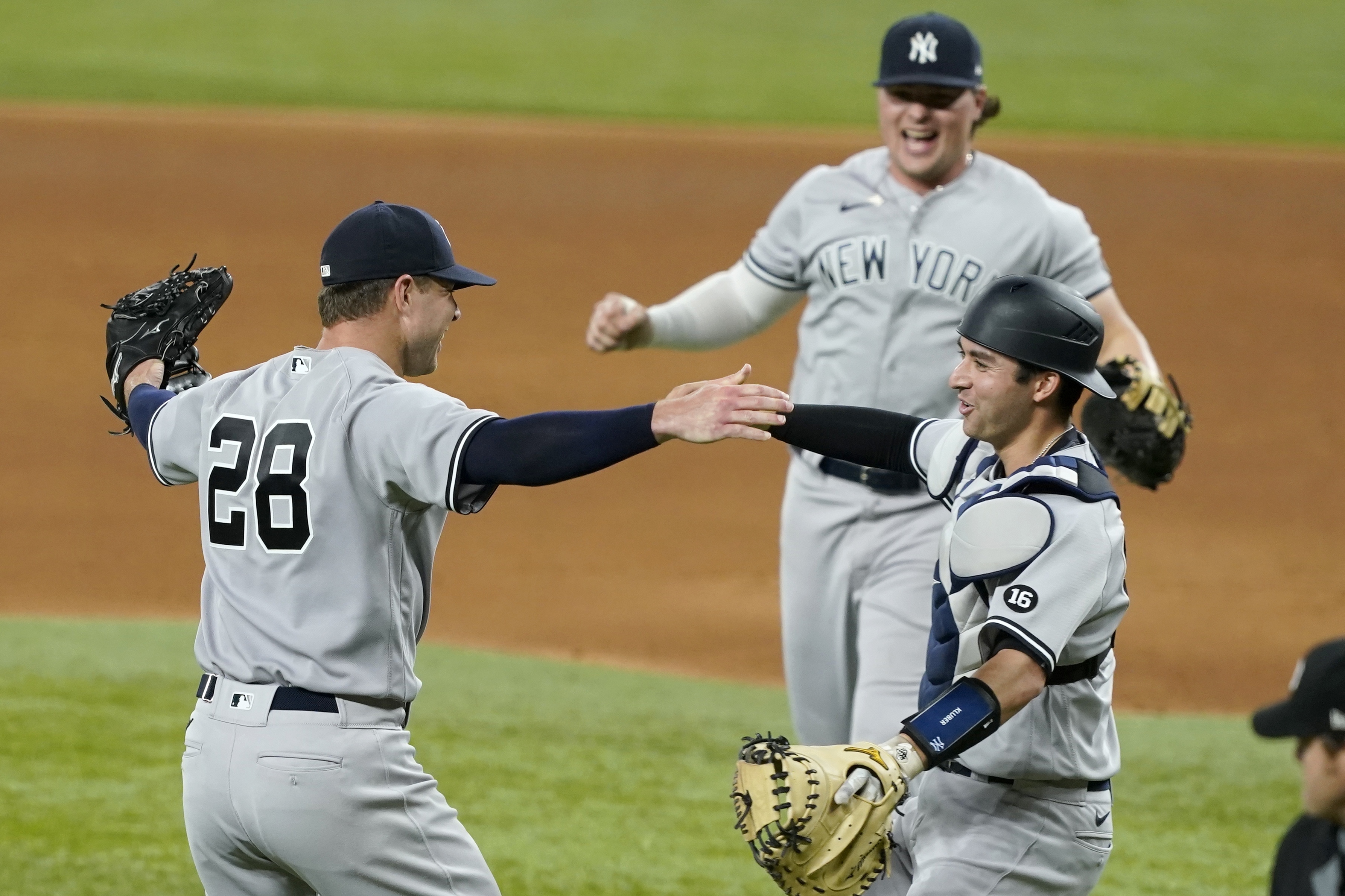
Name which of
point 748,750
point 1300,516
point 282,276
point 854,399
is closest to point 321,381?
point 748,750

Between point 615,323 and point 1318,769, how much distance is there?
2965mm

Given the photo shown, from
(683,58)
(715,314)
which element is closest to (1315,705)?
(715,314)

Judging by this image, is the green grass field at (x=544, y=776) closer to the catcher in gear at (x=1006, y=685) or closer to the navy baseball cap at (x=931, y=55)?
the catcher in gear at (x=1006, y=685)

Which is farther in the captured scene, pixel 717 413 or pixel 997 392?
pixel 997 392

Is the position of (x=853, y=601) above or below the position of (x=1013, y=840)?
above

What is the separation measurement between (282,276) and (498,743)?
1019 centimetres

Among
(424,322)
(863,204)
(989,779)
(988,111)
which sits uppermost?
(988,111)

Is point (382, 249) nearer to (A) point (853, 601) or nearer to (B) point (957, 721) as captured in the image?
(B) point (957, 721)

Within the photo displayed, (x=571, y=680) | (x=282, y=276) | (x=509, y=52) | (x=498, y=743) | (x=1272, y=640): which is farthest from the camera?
(x=509, y=52)

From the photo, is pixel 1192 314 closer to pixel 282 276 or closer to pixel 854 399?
pixel 282 276

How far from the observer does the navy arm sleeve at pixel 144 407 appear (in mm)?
3732

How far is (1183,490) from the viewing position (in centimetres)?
1269

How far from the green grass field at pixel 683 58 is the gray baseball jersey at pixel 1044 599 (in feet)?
59.4

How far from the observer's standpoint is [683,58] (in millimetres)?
24016
